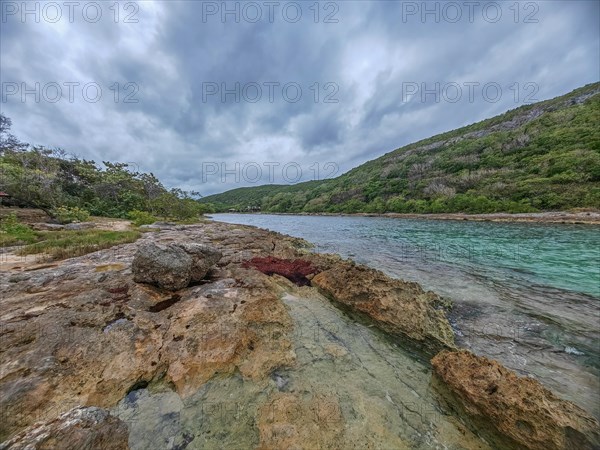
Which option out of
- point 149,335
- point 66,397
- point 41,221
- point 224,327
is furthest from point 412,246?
point 41,221

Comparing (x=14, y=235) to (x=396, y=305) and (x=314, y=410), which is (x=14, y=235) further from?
(x=396, y=305)

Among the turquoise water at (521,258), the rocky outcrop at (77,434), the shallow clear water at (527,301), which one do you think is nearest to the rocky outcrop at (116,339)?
the rocky outcrop at (77,434)

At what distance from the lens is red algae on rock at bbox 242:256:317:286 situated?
9.88m

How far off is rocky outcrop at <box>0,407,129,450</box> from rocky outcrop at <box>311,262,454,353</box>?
5.50 m

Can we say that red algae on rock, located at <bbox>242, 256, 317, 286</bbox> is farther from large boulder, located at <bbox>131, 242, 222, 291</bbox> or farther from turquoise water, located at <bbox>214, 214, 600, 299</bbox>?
turquoise water, located at <bbox>214, 214, 600, 299</bbox>

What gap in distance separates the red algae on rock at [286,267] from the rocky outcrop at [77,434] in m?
6.74

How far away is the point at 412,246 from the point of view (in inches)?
741

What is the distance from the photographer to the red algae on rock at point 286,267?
389 inches

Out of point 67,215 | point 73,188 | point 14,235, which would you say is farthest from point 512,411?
point 73,188

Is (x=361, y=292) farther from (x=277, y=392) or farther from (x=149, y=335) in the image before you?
(x=149, y=335)

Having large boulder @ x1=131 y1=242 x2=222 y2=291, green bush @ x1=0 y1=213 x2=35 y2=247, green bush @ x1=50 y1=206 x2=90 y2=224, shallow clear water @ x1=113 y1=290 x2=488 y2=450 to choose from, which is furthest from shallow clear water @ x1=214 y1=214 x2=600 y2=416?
green bush @ x1=50 y1=206 x2=90 y2=224

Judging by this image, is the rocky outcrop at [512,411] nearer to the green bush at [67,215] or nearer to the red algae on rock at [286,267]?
the red algae on rock at [286,267]

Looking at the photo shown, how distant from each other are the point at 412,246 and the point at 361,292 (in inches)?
537

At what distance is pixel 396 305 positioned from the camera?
646cm
